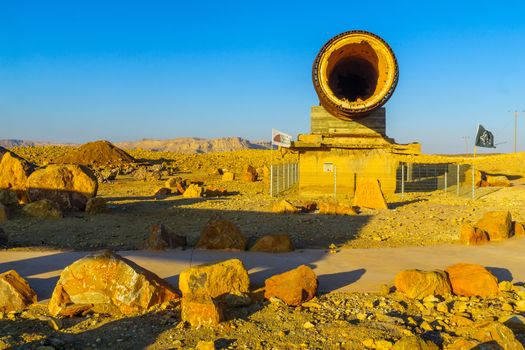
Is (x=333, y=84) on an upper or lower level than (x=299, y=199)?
upper

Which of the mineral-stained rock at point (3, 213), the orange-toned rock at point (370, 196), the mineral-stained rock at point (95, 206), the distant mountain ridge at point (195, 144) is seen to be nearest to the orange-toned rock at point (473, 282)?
the orange-toned rock at point (370, 196)

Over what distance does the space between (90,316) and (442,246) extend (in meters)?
6.01

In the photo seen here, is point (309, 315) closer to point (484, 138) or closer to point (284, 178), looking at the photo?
point (284, 178)

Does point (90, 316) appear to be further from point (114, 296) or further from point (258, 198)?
point (258, 198)

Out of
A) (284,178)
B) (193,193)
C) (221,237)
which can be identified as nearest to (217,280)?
(221,237)

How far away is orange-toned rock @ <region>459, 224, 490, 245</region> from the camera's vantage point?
8.34 m

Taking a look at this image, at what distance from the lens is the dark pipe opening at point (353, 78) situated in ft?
56.1

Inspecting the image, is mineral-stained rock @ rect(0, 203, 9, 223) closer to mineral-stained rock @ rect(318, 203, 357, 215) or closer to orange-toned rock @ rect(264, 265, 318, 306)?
mineral-stained rock @ rect(318, 203, 357, 215)

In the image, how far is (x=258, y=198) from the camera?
52.2 feet

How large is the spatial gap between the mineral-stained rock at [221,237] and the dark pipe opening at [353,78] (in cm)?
1028

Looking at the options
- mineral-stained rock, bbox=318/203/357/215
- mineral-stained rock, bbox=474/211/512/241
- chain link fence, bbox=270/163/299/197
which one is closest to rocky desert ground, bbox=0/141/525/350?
mineral-stained rock, bbox=474/211/512/241

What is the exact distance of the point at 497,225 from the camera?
8.77 metres

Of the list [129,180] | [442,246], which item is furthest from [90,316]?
[129,180]

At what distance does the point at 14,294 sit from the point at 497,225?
7937 millimetres
